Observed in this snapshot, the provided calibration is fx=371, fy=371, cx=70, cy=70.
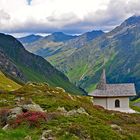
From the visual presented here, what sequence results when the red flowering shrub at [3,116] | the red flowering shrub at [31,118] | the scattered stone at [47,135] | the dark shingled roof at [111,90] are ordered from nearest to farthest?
the scattered stone at [47,135] < the red flowering shrub at [31,118] < the red flowering shrub at [3,116] < the dark shingled roof at [111,90]

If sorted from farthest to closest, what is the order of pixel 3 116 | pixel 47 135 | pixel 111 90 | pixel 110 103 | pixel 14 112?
1. pixel 111 90
2. pixel 110 103
3. pixel 14 112
4. pixel 3 116
5. pixel 47 135

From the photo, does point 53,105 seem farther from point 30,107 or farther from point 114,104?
point 114,104

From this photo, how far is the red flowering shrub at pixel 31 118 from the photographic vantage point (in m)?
33.9

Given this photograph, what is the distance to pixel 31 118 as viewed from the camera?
34.7 metres

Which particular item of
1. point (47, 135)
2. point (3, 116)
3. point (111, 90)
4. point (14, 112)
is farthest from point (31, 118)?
point (111, 90)

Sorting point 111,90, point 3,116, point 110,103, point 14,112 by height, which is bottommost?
point 110,103

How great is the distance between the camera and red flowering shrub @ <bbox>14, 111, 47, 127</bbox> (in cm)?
3387

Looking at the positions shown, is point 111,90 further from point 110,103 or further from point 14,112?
point 14,112

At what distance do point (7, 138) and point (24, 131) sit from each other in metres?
3.08

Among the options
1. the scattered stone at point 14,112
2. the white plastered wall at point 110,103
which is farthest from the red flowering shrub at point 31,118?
the white plastered wall at point 110,103

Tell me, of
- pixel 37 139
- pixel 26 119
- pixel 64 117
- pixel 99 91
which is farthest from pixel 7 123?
pixel 99 91

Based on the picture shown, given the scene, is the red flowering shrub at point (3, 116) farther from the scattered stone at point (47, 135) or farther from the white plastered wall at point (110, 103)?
the white plastered wall at point (110, 103)

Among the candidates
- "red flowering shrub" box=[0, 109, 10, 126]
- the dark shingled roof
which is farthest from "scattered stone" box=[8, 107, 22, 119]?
the dark shingled roof

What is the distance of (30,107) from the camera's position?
41938 mm
